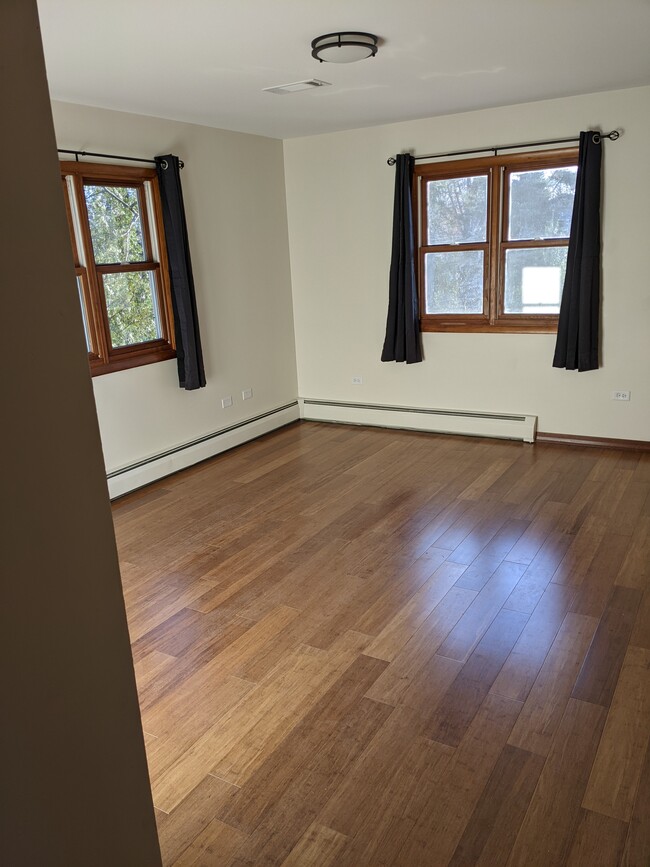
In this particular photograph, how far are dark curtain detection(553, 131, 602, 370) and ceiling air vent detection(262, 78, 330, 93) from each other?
2.07 meters

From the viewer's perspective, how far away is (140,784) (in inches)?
54.9

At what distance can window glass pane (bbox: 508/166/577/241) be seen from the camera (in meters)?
5.22

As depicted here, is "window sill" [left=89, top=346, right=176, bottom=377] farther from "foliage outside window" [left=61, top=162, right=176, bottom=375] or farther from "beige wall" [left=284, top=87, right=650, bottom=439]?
"beige wall" [left=284, top=87, right=650, bottom=439]

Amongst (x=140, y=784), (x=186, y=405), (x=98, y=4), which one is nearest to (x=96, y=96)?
(x=98, y=4)

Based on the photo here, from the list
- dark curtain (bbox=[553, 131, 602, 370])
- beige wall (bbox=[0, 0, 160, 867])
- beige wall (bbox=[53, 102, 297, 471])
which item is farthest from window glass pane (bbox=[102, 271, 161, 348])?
beige wall (bbox=[0, 0, 160, 867])

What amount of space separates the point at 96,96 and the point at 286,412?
3.28 meters

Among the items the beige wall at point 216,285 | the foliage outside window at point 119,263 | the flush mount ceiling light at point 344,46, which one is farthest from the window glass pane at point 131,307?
the flush mount ceiling light at point 344,46

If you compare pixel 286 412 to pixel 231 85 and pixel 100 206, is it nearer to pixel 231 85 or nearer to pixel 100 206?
pixel 100 206

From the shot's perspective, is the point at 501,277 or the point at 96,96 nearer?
the point at 96,96

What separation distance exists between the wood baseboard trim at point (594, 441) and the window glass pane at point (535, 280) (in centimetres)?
103

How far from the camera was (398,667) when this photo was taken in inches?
110

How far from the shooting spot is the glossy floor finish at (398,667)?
2018 mm

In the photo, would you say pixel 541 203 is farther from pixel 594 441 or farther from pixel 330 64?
pixel 330 64

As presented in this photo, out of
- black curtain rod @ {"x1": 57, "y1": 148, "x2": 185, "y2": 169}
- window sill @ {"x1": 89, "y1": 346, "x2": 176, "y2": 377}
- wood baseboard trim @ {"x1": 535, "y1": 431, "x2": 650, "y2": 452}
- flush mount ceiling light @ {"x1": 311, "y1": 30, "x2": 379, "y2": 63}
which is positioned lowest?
wood baseboard trim @ {"x1": 535, "y1": 431, "x2": 650, "y2": 452}
